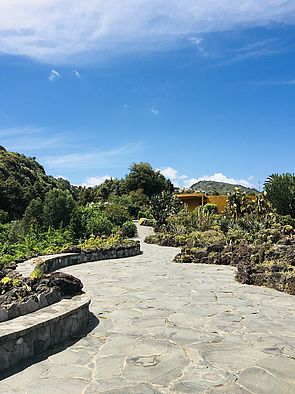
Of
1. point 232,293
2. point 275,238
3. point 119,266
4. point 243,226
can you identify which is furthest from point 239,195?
point 232,293

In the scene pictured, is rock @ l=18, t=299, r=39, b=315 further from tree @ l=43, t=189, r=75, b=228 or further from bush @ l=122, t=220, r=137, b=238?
bush @ l=122, t=220, r=137, b=238

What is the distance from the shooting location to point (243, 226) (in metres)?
20.6

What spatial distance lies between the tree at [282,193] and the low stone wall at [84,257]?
1438 centimetres

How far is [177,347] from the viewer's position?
448 cm

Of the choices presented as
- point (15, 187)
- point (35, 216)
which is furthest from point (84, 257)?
point (15, 187)

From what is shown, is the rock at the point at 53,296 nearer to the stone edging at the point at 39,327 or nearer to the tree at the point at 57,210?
the stone edging at the point at 39,327

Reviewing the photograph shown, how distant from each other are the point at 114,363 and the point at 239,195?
2716 cm

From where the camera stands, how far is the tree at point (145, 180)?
4806cm

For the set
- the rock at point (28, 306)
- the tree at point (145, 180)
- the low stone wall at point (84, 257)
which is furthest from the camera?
the tree at point (145, 180)

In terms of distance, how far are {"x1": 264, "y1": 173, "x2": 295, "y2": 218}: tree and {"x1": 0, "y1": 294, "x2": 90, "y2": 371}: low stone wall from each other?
76.0 feet

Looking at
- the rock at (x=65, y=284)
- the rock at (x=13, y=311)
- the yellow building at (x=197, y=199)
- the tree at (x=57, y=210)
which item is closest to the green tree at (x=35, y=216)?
the tree at (x=57, y=210)

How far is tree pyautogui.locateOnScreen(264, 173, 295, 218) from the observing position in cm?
2625

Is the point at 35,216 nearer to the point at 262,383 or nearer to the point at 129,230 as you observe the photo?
the point at 129,230

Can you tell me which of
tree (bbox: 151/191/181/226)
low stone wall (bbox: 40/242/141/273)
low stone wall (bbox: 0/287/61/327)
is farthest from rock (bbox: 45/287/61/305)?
tree (bbox: 151/191/181/226)
